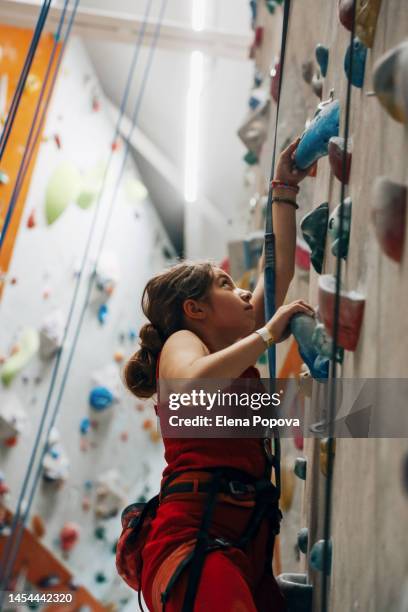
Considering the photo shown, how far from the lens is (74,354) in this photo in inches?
196

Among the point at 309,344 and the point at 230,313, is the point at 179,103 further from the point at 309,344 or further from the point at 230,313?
the point at 309,344

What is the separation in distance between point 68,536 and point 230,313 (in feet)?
12.1

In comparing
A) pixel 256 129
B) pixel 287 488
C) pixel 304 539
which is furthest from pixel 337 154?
pixel 256 129

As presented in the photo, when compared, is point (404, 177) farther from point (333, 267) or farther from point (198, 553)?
point (198, 553)

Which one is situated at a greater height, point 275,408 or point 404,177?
point 404,177

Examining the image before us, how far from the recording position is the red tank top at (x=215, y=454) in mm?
1306

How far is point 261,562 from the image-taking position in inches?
53.1

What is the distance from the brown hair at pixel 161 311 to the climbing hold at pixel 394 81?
0.61m

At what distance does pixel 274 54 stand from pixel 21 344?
90.6 inches

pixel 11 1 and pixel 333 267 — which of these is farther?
pixel 11 1

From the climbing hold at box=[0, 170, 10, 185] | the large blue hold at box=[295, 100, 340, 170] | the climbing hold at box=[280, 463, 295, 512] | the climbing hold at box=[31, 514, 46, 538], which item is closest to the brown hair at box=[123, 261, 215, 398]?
the large blue hold at box=[295, 100, 340, 170]

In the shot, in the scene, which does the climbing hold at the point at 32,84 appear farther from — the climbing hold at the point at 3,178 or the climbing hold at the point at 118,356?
the climbing hold at the point at 118,356

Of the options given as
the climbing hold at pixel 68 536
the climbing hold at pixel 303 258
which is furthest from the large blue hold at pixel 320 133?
the climbing hold at pixel 68 536

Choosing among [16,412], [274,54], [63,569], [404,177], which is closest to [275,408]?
[404,177]
